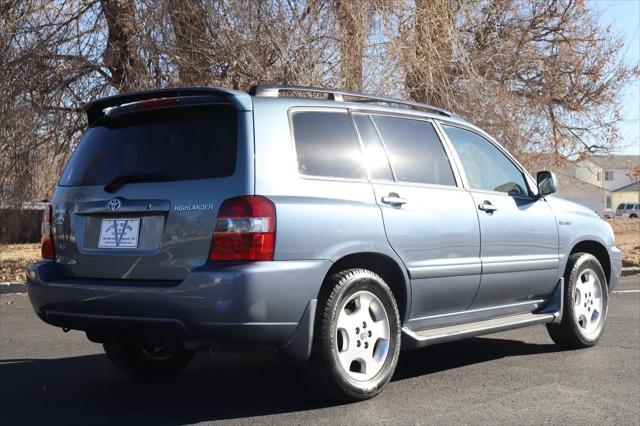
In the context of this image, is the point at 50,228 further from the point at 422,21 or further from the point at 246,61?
the point at 422,21

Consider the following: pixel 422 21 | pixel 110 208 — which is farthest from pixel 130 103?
pixel 422 21

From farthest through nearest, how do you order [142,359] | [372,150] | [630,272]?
[630,272]
[142,359]
[372,150]

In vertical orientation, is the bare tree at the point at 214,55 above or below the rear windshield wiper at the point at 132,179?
above

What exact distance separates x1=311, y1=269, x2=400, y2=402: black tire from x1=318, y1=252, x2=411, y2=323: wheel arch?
74mm

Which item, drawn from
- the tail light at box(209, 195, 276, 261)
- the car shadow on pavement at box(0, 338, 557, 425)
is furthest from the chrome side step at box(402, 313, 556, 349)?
the tail light at box(209, 195, 276, 261)

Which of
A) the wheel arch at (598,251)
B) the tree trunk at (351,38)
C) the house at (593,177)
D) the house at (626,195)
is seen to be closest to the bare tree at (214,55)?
the tree trunk at (351,38)

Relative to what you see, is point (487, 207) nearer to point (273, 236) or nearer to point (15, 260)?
point (273, 236)

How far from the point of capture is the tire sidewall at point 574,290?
6859mm

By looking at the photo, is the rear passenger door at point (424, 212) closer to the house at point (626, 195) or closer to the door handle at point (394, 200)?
the door handle at point (394, 200)

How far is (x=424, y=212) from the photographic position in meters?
5.56

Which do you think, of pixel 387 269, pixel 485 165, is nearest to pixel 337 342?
pixel 387 269

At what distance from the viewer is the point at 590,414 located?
4.89 m

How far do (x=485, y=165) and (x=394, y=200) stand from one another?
59.1 inches

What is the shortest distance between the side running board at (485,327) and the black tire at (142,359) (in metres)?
1.61
